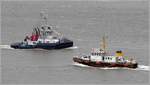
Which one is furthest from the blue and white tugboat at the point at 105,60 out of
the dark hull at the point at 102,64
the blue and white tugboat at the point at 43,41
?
the blue and white tugboat at the point at 43,41

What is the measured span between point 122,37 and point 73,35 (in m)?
7.65

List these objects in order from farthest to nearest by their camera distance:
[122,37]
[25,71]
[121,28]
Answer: [121,28] → [122,37] → [25,71]

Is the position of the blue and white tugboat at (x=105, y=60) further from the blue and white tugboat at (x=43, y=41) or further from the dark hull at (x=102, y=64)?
the blue and white tugboat at (x=43, y=41)

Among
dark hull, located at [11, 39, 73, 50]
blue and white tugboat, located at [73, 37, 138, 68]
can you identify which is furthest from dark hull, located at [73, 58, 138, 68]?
dark hull, located at [11, 39, 73, 50]

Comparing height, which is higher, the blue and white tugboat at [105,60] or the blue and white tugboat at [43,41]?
the blue and white tugboat at [43,41]

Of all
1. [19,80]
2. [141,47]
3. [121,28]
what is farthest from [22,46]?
[121,28]

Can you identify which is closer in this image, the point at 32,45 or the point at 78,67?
the point at 78,67

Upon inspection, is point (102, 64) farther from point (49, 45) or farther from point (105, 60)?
point (49, 45)

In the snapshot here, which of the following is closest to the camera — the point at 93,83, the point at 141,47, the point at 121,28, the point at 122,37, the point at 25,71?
the point at 93,83

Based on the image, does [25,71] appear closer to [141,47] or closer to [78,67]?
[78,67]

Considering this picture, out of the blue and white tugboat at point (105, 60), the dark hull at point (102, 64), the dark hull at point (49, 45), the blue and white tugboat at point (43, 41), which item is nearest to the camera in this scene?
the dark hull at point (102, 64)

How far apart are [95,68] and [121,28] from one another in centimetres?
4796

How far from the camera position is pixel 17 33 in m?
125

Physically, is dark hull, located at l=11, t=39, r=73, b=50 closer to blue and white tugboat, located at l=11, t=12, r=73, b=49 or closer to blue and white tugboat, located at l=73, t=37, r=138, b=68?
blue and white tugboat, located at l=11, t=12, r=73, b=49
